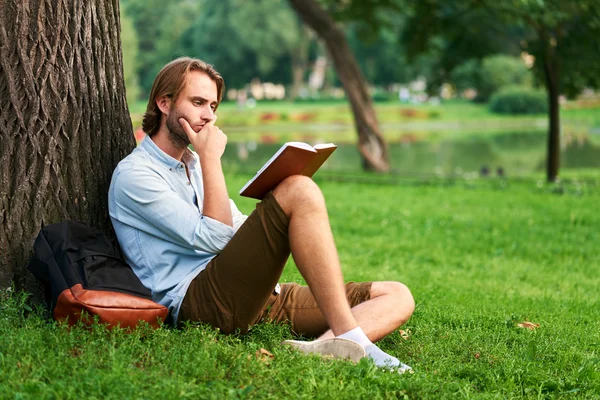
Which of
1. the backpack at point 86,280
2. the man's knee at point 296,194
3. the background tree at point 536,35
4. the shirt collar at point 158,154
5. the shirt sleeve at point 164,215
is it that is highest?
the background tree at point 536,35

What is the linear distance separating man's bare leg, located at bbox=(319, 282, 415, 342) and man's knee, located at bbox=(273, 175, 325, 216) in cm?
67

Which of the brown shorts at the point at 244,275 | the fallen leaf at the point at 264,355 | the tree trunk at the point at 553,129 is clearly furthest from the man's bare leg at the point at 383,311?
the tree trunk at the point at 553,129

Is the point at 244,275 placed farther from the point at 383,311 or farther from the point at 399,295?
the point at 399,295

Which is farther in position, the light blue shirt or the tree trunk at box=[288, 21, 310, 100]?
the tree trunk at box=[288, 21, 310, 100]

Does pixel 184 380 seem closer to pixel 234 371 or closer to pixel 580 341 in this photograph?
pixel 234 371

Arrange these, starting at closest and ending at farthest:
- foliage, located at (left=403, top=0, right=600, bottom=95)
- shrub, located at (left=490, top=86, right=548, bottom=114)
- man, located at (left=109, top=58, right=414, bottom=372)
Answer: man, located at (left=109, top=58, right=414, bottom=372)
foliage, located at (left=403, top=0, right=600, bottom=95)
shrub, located at (left=490, top=86, right=548, bottom=114)

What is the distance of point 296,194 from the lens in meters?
3.79

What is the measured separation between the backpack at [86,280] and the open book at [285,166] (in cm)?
70

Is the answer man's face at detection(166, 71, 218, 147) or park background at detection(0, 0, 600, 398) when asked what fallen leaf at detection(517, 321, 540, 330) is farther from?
man's face at detection(166, 71, 218, 147)

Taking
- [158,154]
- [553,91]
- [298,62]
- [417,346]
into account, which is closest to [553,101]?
[553,91]

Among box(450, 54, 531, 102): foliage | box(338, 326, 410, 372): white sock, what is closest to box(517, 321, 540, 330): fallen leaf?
box(338, 326, 410, 372): white sock

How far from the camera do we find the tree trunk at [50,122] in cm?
417

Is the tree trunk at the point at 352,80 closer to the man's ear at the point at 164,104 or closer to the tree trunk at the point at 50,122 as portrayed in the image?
the tree trunk at the point at 50,122

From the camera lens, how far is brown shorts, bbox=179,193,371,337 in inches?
151
